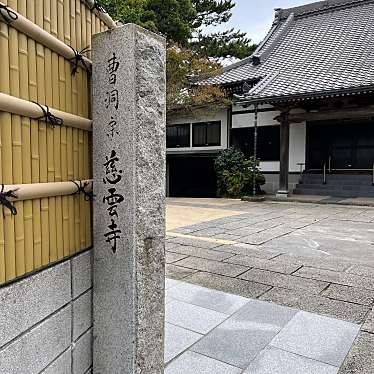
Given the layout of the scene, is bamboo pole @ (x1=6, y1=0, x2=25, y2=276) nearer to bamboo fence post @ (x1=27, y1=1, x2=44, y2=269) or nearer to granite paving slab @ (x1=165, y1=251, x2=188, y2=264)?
bamboo fence post @ (x1=27, y1=1, x2=44, y2=269)

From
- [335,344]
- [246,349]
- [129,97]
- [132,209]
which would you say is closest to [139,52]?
[129,97]

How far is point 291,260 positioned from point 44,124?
3.87 metres

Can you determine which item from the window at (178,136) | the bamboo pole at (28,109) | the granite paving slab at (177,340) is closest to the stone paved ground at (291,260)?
the granite paving slab at (177,340)

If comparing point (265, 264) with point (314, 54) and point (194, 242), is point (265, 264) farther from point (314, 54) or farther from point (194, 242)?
point (314, 54)

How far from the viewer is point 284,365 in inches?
86.7

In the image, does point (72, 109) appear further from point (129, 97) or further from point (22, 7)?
point (22, 7)

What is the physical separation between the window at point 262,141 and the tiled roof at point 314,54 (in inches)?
74.2

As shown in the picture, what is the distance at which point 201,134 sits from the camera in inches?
587

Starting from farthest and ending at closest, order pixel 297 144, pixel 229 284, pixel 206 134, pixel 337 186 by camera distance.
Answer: pixel 206 134 → pixel 297 144 → pixel 337 186 → pixel 229 284

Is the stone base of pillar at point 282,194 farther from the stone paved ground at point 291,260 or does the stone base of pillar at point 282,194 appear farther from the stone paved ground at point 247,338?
the stone paved ground at point 247,338

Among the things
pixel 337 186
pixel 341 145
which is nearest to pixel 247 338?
pixel 337 186

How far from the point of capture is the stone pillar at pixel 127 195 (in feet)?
5.20

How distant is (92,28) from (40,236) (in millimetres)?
1030

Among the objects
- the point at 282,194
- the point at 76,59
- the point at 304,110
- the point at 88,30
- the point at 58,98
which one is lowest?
the point at 282,194
